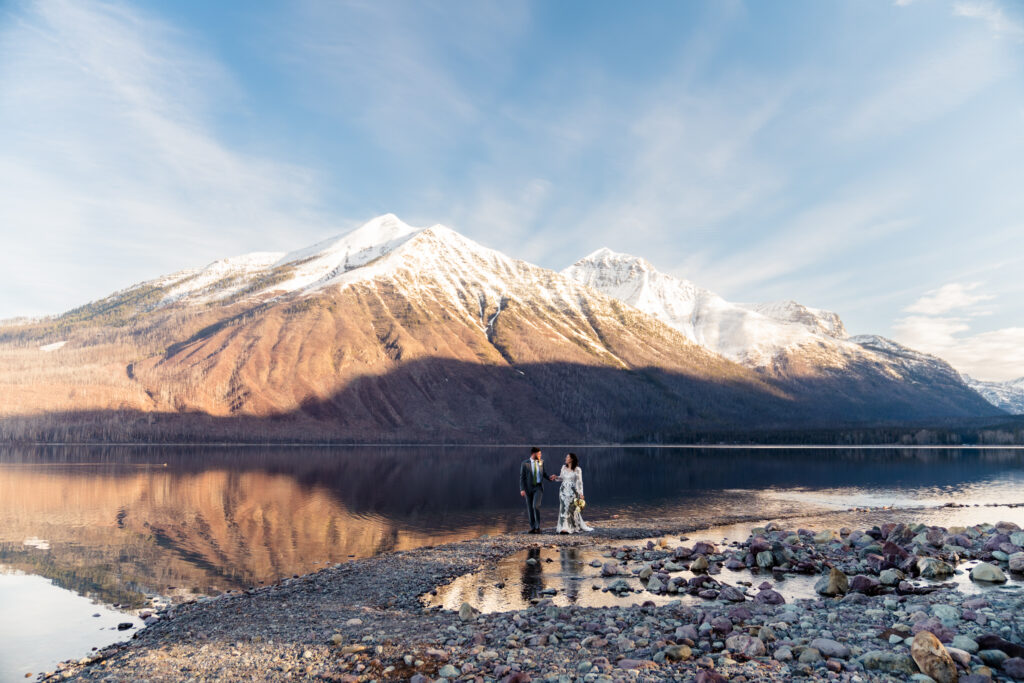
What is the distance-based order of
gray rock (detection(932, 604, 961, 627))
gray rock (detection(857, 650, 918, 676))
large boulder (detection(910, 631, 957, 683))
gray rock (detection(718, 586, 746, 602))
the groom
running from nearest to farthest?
1. large boulder (detection(910, 631, 957, 683))
2. gray rock (detection(857, 650, 918, 676))
3. gray rock (detection(932, 604, 961, 627))
4. gray rock (detection(718, 586, 746, 602))
5. the groom

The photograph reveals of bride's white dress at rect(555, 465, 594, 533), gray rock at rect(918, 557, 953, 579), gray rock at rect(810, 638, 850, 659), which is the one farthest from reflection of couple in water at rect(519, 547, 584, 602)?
gray rock at rect(918, 557, 953, 579)

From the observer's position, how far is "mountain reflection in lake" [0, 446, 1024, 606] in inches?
1179

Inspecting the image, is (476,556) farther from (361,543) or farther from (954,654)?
(954,654)

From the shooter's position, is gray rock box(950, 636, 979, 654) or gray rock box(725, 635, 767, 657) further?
gray rock box(725, 635, 767, 657)

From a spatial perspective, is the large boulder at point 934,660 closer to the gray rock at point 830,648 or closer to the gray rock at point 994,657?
the gray rock at point 994,657

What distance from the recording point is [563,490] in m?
34.0

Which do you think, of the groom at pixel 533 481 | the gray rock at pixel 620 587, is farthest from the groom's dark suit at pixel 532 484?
the gray rock at pixel 620 587

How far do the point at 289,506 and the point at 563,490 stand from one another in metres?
29.5

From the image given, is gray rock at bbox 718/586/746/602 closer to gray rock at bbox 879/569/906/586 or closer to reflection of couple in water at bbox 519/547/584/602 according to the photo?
reflection of couple in water at bbox 519/547/584/602

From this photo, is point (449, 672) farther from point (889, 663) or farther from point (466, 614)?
point (889, 663)

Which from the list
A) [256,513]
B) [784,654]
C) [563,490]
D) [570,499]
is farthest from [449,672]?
[256,513]

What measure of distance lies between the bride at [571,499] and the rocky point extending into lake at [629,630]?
6.67 metres

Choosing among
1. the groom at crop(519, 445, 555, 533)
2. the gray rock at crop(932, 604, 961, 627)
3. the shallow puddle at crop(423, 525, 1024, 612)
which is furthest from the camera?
the groom at crop(519, 445, 555, 533)

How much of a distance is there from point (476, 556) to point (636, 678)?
55.9 feet
